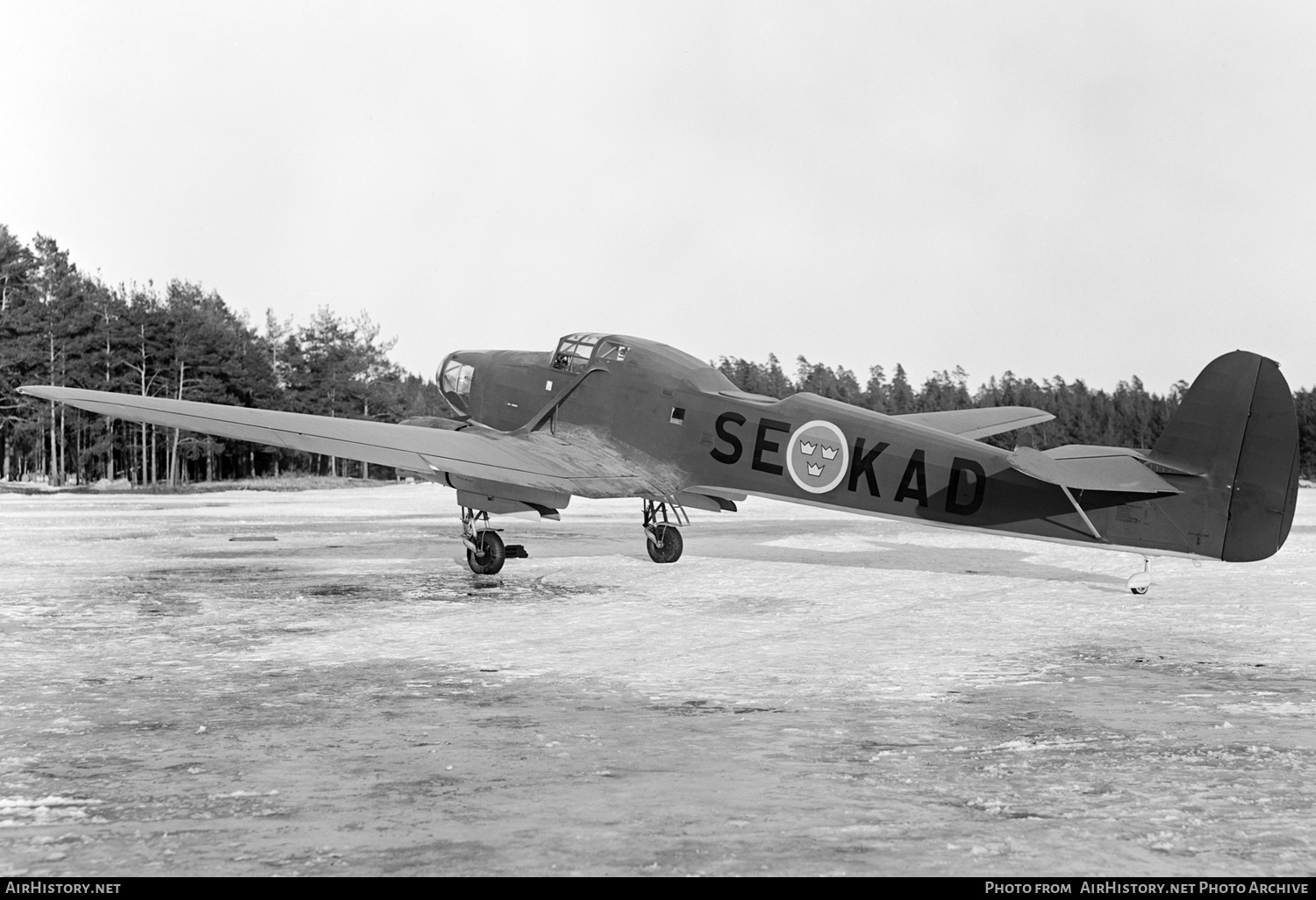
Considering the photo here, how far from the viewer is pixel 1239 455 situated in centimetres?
1191

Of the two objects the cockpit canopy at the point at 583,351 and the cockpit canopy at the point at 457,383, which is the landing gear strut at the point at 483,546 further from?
the cockpit canopy at the point at 457,383

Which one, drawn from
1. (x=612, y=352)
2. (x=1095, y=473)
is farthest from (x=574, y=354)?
(x=1095, y=473)

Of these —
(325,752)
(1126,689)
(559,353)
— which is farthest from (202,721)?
(559,353)

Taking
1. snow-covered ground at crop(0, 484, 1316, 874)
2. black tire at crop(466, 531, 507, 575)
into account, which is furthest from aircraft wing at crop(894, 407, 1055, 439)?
black tire at crop(466, 531, 507, 575)

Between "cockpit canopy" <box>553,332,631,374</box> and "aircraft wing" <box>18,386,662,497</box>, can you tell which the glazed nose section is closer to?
"aircraft wing" <box>18,386,662,497</box>

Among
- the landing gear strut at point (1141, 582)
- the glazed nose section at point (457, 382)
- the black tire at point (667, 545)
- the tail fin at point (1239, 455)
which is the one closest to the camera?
the tail fin at point (1239, 455)

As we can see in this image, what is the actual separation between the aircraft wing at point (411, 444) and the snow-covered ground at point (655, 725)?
5.44ft

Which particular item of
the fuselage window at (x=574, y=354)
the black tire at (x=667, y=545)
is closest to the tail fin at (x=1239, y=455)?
the black tire at (x=667, y=545)

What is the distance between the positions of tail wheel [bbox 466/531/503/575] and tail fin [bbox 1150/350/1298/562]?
8721 millimetres

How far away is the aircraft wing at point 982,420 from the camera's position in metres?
18.5

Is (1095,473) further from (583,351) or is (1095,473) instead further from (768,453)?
(583,351)

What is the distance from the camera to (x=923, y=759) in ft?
18.9

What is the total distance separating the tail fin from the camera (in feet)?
38.1

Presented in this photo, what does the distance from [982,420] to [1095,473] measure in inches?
268
